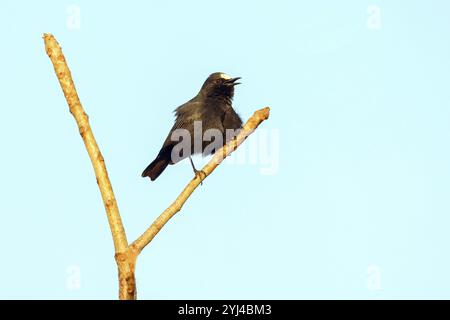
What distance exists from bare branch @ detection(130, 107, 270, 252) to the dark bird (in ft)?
11.5

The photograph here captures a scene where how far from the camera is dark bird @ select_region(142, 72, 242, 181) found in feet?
33.4

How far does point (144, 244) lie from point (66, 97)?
1.18 meters

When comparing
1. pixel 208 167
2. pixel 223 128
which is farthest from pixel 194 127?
pixel 208 167

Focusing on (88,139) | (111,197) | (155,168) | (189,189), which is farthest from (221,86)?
(111,197)

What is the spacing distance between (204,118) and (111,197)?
5.10 metres

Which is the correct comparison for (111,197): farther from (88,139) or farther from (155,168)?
(155,168)

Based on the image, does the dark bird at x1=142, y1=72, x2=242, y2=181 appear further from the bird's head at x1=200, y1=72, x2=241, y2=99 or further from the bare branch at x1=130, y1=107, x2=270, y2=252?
the bare branch at x1=130, y1=107, x2=270, y2=252

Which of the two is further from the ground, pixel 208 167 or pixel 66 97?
pixel 66 97

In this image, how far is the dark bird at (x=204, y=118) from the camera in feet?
33.4

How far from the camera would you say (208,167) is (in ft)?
21.0

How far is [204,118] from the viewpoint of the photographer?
402 inches
